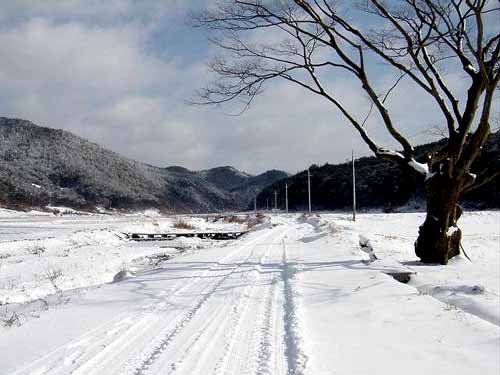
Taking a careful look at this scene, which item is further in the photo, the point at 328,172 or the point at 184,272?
the point at 328,172

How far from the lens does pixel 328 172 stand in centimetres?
14138

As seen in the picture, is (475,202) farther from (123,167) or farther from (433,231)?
(123,167)

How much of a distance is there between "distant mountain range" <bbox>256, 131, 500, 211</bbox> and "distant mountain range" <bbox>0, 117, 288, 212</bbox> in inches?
1764

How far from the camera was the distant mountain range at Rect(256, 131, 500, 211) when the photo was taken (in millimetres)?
80375

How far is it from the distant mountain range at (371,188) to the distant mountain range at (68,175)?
44.8 metres

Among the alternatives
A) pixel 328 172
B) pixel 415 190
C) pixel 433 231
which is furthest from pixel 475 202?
pixel 433 231

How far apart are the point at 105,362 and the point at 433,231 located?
401 inches

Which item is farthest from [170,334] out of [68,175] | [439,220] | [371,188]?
[68,175]

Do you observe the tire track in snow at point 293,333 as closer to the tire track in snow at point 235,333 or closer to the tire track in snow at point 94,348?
the tire track in snow at point 235,333

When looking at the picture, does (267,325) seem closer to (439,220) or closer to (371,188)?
(439,220)

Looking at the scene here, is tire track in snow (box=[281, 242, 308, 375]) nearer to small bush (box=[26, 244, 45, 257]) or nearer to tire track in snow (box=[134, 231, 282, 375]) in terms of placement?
tire track in snow (box=[134, 231, 282, 375])

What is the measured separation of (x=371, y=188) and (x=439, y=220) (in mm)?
100105

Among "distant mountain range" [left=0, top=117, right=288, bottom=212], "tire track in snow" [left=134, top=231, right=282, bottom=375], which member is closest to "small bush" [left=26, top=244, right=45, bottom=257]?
"tire track in snow" [left=134, top=231, right=282, bottom=375]

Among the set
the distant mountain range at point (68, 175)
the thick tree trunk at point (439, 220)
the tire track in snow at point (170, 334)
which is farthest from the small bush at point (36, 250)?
the distant mountain range at point (68, 175)
